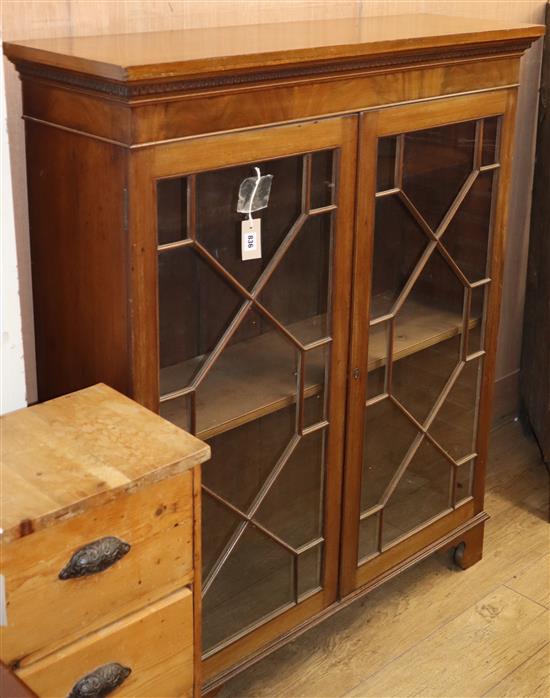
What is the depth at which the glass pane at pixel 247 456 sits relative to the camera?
1.89m

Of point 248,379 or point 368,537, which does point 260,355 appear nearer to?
point 248,379

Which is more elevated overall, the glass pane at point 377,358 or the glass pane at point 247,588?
the glass pane at point 377,358

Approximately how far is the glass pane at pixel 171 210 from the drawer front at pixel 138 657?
1.90ft

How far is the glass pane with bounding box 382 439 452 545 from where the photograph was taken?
233 centimetres

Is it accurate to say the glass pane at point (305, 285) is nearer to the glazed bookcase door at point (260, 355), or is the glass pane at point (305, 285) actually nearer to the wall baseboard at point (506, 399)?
the glazed bookcase door at point (260, 355)

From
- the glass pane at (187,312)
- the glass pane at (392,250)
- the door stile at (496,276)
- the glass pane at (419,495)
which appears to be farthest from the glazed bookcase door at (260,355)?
the door stile at (496,276)

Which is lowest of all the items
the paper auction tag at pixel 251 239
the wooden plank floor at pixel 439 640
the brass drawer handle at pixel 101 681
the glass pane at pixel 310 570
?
the wooden plank floor at pixel 439 640

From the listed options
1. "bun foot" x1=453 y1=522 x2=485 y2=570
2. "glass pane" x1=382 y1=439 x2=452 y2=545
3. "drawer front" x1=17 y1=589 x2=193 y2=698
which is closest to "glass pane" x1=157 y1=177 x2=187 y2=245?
"drawer front" x1=17 y1=589 x2=193 y2=698

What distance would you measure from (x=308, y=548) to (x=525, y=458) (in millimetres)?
1250

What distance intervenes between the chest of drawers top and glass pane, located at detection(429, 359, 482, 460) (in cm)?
95

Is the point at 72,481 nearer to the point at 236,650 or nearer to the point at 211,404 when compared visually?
the point at 211,404

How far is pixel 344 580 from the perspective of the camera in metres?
2.25

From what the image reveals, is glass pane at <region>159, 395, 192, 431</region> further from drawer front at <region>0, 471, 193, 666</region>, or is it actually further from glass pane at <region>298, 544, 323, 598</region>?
glass pane at <region>298, 544, 323, 598</region>

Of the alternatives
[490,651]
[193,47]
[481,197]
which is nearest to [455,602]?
[490,651]
